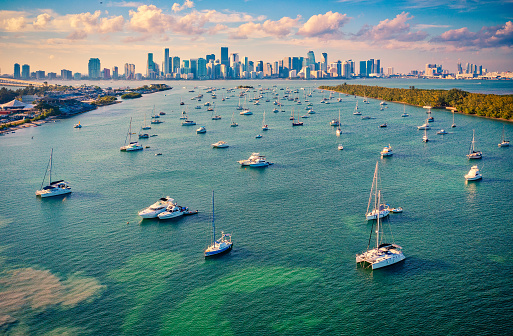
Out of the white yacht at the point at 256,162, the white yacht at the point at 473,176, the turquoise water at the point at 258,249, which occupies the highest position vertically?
the white yacht at the point at 256,162

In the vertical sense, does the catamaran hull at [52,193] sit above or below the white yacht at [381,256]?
above

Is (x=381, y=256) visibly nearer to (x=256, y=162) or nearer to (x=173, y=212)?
(x=173, y=212)

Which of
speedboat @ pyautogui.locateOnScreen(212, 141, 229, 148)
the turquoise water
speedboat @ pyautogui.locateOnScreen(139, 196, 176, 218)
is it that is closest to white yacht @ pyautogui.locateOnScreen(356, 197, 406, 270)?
the turquoise water

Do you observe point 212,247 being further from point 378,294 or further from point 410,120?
point 410,120

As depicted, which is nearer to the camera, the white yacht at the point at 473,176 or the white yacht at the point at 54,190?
the white yacht at the point at 54,190

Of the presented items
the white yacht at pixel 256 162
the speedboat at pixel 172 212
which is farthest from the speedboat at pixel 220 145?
the speedboat at pixel 172 212

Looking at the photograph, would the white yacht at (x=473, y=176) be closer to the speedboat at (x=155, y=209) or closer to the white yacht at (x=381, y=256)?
the white yacht at (x=381, y=256)

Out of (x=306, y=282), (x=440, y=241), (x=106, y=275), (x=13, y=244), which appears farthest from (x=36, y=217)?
(x=440, y=241)
